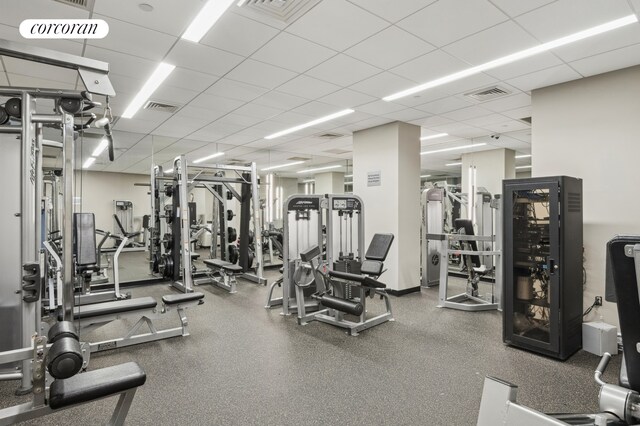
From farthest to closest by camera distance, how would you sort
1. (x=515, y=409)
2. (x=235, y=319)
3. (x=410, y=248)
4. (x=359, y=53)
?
1. (x=410, y=248)
2. (x=235, y=319)
3. (x=359, y=53)
4. (x=515, y=409)

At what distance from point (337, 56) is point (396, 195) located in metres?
2.86

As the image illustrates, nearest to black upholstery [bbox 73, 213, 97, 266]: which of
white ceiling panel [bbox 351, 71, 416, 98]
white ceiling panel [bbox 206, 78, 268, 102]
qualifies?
white ceiling panel [bbox 206, 78, 268, 102]

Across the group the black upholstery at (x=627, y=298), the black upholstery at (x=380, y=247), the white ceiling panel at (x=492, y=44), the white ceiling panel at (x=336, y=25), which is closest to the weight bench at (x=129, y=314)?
the black upholstery at (x=380, y=247)

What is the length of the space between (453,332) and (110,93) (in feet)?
13.0

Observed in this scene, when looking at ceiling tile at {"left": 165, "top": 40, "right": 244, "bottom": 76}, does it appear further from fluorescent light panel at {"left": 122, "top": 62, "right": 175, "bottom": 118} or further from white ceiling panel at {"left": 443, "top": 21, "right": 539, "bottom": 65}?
white ceiling panel at {"left": 443, "top": 21, "right": 539, "bottom": 65}

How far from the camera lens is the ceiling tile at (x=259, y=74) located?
3576 mm

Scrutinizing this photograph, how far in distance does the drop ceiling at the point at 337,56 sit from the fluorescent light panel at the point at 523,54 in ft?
0.37

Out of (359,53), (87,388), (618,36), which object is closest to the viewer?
(87,388)

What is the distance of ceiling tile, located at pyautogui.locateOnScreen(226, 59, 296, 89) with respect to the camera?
358 centimetres

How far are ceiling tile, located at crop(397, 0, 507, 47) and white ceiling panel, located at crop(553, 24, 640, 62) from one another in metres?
0.97

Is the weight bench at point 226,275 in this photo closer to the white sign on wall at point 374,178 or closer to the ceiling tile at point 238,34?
the white sign on wall at point 374,178

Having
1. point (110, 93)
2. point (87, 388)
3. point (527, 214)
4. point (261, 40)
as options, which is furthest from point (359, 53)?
point (87, 388)

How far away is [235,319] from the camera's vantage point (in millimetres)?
4418

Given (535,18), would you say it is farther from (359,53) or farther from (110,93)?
(110,93)
